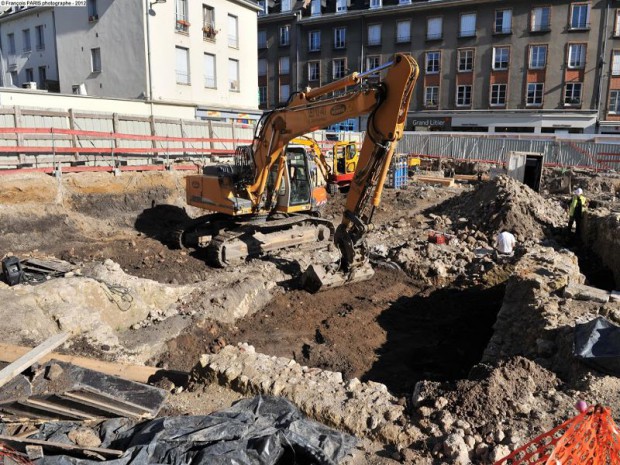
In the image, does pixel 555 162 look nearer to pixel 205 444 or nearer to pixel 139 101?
pixel 139 101

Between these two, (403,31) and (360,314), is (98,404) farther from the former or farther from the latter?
(403,31)

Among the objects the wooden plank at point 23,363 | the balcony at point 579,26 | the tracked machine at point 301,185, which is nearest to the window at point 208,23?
the tracked machine at point 301,185

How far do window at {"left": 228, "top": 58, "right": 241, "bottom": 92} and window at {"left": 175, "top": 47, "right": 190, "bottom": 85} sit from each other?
3634 mm

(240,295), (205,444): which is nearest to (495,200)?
(240,295)

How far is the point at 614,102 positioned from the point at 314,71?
25624 mm

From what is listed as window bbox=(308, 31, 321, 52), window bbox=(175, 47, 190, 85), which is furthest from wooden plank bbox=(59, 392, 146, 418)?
window bbox=(308, 31, 321, 52)

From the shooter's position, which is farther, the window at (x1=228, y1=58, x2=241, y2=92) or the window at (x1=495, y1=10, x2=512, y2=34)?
the window at (x1=495, y1=10, x2=512, y2=34)

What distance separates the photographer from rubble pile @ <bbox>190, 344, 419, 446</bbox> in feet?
15.3

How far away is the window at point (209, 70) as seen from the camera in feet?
97.2

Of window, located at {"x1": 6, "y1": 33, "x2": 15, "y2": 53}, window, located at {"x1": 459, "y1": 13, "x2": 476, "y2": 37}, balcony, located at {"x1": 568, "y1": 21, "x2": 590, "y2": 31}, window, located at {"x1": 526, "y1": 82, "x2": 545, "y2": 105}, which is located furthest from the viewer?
window, located at {"x1": 459, "y1": 13, "x2": 476, "y2": 37}

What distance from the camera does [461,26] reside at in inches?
1617

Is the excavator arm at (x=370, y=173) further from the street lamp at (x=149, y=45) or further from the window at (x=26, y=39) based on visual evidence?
the window at (x=26, y=39)

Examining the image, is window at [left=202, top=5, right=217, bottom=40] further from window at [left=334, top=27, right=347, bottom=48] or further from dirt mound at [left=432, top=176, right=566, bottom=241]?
dirt mound at [left=432, top=176, right=566, bottom=241]

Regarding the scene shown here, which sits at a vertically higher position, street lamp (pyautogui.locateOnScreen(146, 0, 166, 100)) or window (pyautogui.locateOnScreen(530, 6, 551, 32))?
window (pyautogui.locateOnScreen(530, 6, 551, 32))
